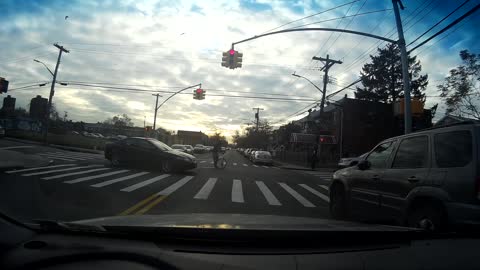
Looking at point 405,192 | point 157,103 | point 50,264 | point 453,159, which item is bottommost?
point 50,264

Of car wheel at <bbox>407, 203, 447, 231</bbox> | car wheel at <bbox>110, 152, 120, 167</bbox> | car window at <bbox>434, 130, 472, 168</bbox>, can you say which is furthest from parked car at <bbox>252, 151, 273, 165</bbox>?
car window at <bbox>434, 130, 472, 168</bbox>

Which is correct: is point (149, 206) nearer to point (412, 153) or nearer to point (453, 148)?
point (412, 153)

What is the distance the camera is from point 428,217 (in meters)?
3.99

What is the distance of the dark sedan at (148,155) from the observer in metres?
14.1

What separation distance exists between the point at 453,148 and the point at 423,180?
0.56 meters

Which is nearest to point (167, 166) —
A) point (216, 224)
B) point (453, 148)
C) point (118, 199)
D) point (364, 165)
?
point (118, 199)

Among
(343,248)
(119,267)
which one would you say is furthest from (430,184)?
(119,267)

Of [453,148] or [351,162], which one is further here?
[351,162]

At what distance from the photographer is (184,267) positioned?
174 centimetres

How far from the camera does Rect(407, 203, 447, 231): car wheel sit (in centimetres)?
373

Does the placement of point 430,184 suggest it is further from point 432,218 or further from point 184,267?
point 184,267

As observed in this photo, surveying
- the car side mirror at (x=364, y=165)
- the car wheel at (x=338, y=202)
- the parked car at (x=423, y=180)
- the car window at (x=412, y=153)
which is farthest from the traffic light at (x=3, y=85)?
the car window at (x=412, y=153)

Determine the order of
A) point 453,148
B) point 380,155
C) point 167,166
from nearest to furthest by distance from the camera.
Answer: point 453,148 → point 380,155 → point 167,166

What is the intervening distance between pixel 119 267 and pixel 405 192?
408 centimetres
